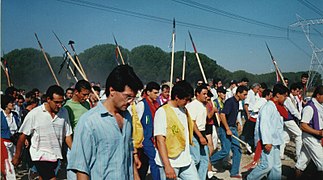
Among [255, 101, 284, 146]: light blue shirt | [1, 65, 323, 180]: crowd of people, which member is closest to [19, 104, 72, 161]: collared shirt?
[1, 65, 323, 180]: crowd of people

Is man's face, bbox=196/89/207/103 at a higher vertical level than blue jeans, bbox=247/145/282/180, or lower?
higher

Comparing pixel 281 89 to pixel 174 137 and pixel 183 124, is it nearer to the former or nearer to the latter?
pixel 183 124

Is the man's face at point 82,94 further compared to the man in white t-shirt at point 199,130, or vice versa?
the man in white t-shirt at point 199,130

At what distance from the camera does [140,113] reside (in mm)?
5418

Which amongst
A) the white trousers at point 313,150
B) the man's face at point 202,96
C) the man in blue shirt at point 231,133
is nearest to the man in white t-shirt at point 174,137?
the man's face at point 202,96

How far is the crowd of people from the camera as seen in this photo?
8.27 feet

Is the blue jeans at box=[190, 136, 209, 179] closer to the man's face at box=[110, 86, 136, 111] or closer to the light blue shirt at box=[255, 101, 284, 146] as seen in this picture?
the light blue shirt at box=[255, 101, 284, 146]

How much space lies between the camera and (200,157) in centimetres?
557

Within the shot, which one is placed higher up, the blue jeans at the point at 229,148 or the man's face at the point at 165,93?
the man's face at the point at 165,93

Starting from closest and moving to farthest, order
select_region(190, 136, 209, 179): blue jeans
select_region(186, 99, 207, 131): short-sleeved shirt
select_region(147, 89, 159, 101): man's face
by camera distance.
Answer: select_region(190, 136, 209, 179): blue jeans < select_region(147, 89, 159, 101): man's face < select_region(186, 99, 207, 131): short-sleeved shirt

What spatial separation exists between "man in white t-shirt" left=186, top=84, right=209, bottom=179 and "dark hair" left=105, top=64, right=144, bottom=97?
9.41 ft

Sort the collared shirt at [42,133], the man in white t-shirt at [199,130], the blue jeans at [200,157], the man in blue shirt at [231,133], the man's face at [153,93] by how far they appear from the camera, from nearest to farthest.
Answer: the collared shirt at [42,133] → the blue jeans at [200,157] → the man in white t-shirt at [199,130] → the man's face at [153,93] → the man in blue shirt at [231,133]

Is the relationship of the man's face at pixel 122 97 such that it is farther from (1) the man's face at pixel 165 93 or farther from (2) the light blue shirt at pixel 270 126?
(1) the man's face at pixel 165 93

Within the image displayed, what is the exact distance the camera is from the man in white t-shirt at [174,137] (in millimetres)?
4191
